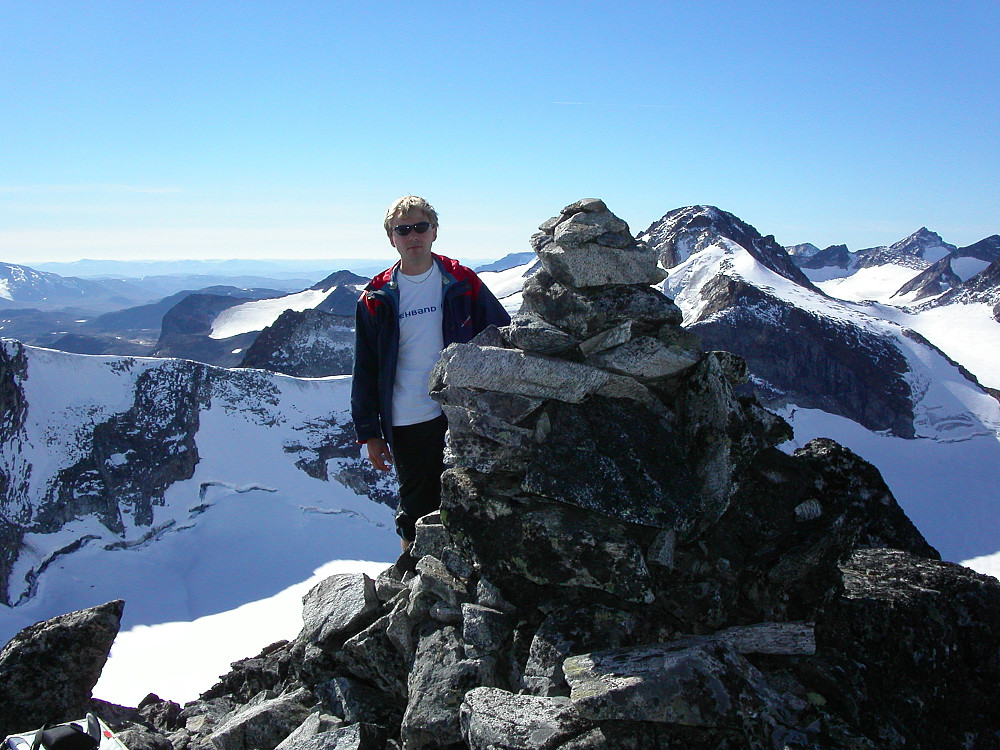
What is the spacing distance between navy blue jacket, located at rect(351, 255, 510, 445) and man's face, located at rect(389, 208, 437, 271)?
0.80 ft

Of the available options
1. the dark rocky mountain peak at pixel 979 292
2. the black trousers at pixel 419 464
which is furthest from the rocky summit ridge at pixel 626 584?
the dark rocky mountain peak at pixel 979 292

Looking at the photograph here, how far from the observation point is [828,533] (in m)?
6.93

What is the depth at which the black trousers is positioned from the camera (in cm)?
816

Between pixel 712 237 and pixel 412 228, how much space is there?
144 metres

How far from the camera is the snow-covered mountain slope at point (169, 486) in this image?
71188 millimetres

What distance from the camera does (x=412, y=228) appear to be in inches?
296

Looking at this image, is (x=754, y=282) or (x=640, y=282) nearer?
(x=640, y=282)

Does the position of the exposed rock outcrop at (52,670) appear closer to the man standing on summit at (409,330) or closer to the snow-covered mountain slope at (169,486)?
the man standing on summit at (409,330)

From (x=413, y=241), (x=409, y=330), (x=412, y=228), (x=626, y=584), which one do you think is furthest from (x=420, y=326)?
(x=626, y=584)

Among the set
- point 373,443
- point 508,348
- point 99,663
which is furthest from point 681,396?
point 99,663

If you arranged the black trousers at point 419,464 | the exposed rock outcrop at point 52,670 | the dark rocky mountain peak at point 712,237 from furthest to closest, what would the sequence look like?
the dark rocky mountain peak at point 712,237, the exposed rock outcrop at point 52,670, the black trousers at point 419,464

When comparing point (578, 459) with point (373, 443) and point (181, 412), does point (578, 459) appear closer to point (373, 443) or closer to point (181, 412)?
point (373, 443)

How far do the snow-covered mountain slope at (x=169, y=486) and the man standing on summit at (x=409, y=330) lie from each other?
66.5 metres

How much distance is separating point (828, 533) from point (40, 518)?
8861cm
